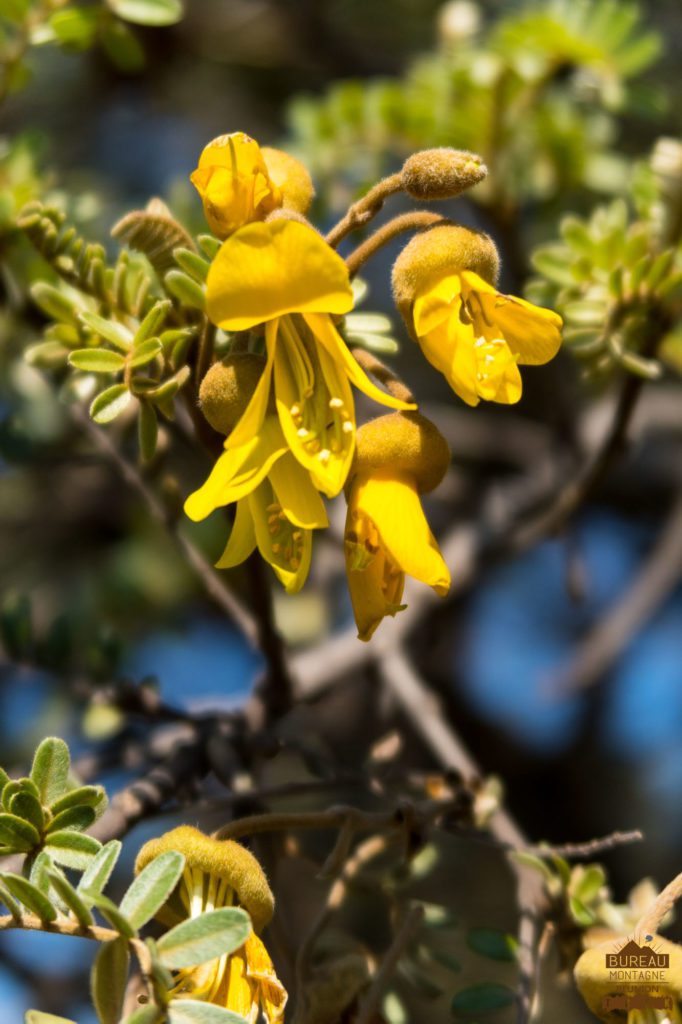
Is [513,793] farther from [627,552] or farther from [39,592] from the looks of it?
[39,592]

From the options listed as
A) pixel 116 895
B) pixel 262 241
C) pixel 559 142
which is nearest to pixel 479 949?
pixel 262 241

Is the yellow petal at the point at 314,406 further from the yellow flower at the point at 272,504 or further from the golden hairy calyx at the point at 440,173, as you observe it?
the golden hairy calyx at the point at 440,173

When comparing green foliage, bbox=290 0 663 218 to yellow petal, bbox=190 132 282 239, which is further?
green foliage, bbox=290 0 663 218

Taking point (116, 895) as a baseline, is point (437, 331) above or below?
above

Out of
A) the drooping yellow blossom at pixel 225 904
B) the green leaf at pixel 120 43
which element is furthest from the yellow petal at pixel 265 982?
the green leaf at pixel 120 43

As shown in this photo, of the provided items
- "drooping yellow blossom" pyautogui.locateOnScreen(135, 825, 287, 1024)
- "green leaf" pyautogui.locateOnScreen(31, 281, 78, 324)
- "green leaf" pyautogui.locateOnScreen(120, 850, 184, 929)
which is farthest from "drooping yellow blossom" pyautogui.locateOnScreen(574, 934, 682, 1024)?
"green leaf" pyautogui.locateOnScreen(31, 281, 78, 324)

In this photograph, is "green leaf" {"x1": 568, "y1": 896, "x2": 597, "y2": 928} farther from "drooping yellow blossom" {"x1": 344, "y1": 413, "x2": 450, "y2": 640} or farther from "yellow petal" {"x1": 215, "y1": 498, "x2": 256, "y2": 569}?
"yellow petal" {"x1": 215, "y1": 498, "x2": 256, "y2": 569}

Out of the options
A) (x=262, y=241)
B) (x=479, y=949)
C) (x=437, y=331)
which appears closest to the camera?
(x=262, y=241)
